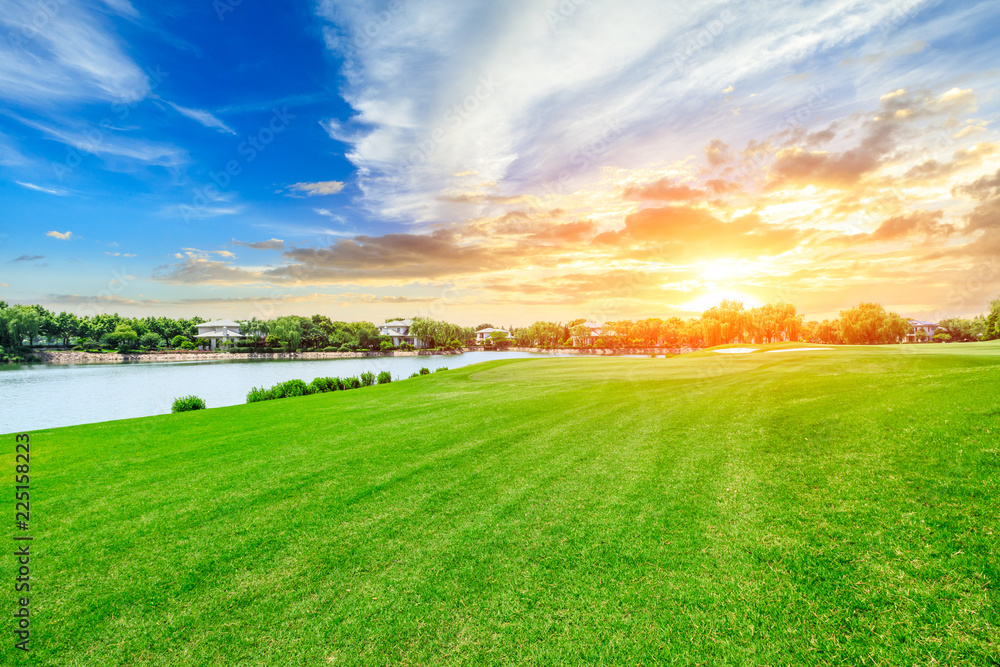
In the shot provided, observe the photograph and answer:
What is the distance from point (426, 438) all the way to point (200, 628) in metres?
5.43

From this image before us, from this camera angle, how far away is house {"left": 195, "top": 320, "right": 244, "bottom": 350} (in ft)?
327

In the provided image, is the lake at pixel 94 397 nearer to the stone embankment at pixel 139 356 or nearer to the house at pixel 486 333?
the stone embankment at pixel 139 356

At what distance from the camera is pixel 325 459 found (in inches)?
297

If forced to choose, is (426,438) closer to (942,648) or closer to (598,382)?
(942,648)

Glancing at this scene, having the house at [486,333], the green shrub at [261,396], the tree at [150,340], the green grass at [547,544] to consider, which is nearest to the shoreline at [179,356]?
the tree at [150,340]

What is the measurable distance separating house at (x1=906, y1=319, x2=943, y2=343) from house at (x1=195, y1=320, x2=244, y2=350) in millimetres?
148902

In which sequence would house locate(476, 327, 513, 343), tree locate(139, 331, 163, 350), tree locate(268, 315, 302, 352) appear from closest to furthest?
1. tree locate(139, 331, 163, 350)
2. tree locate(268, 315, 302, 352)
3. house locate(476, 327, 513, 343)

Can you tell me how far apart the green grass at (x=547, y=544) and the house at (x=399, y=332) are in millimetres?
104752

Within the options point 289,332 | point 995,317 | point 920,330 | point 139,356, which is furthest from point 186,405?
point 920,330

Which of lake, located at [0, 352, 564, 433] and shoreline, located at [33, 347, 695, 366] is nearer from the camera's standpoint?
lake, located at [0, 352, 564, 433]

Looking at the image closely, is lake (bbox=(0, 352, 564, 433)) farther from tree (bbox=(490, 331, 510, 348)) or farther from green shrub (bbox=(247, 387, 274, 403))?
tree (bbox=(490, 331, 510, 348))

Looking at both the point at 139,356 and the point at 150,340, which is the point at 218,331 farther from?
the point at 139,356

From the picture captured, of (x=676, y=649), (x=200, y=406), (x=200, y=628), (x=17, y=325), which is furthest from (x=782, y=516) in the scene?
(x=17, y=325)

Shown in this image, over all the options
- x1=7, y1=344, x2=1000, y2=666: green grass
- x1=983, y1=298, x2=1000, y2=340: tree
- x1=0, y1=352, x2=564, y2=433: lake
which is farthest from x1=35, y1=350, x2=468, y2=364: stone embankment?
x1=983, y1=298, x2=1000, y2=340: tree
